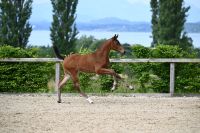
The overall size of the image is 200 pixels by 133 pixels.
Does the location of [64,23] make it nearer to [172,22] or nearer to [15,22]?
[15,22]

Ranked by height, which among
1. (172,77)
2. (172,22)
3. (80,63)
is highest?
(172,22)

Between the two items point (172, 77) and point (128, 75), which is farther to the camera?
point (128, 75)

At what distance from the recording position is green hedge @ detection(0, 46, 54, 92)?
15.9 m

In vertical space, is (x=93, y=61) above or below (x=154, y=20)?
below

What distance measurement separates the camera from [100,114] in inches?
447

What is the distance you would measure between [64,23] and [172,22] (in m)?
6.24

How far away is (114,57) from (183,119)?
19.4 feet

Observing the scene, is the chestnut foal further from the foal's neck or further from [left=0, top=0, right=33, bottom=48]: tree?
[left=0, top=0, right=33, bottom=48]: tree

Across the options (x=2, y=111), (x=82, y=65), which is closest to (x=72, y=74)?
(x=82, y=65)

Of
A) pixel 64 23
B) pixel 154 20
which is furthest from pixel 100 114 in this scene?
pixel 154 20

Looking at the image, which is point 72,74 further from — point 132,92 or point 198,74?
point 198,74

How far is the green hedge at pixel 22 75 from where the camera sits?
15.9 meters

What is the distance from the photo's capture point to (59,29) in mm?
30516

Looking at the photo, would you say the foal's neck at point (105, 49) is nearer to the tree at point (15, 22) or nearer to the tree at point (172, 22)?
the tree at point (172, 22)
